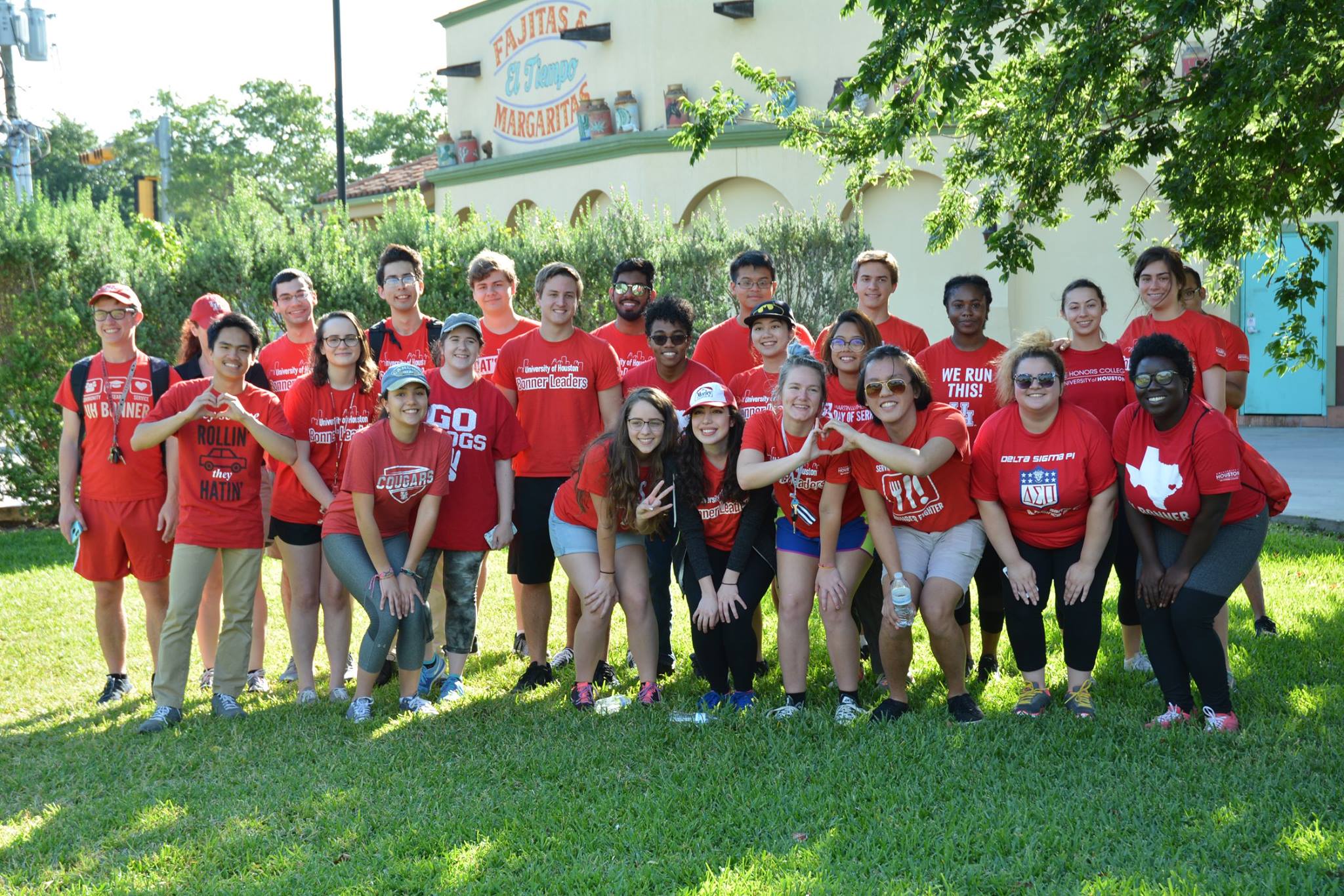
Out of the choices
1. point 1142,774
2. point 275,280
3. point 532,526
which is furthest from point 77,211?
point 1142,774

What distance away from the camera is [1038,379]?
5023mm

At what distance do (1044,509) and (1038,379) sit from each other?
0.58 m

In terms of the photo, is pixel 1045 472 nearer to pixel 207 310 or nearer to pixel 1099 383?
pixel 1099 383

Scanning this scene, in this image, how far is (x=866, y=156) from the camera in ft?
25.1

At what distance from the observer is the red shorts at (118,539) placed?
19.3 ft

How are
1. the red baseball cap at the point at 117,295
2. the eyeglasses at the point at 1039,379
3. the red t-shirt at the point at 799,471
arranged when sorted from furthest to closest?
1. the red baseball cap at the point at 117,295
2. the red t-shirt at the point at 799,471
3. the eyeglasses at the point at 1039,379

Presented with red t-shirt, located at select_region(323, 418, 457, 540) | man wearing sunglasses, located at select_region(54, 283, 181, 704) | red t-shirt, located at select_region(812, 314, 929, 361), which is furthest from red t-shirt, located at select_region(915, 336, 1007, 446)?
man wearing sunglasses, located at select_region(54, 283, 181, 704)

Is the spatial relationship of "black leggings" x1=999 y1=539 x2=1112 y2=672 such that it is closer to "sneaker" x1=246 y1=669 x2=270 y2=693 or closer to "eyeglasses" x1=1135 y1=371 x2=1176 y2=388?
"eyeglasses" x1=1135 y1=371 x2=1176 y2=388

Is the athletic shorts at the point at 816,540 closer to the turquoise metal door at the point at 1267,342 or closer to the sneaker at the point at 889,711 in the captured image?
the sneaker at the point at 889,711

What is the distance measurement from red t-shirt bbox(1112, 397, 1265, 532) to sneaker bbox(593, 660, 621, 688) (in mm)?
2673

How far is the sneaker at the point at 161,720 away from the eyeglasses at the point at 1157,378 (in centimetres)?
459

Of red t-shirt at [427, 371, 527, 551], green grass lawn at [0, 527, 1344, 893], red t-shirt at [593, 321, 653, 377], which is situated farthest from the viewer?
red t-shirt at [593, 321, 653, 377]

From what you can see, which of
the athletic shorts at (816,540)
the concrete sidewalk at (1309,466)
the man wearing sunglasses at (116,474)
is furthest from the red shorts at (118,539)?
the concrete sidewalk at (1309,466)

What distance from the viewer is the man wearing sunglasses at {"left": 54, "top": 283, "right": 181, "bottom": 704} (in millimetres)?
5879
